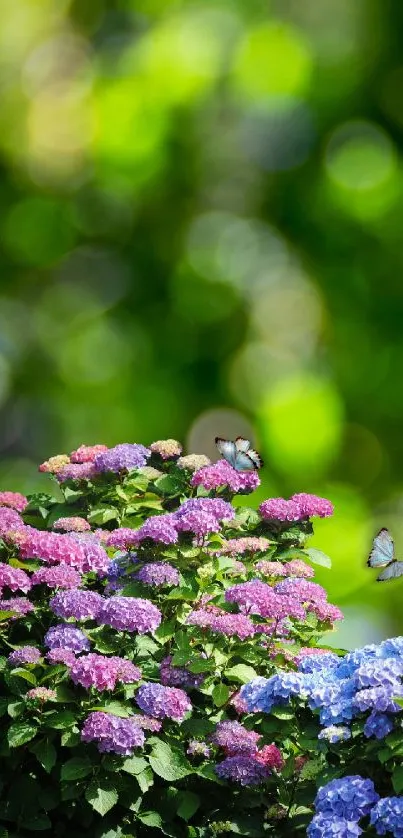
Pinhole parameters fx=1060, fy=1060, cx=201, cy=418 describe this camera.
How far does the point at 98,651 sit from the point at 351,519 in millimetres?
897

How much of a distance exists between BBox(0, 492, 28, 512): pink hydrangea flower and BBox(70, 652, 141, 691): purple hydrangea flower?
0.77 meters

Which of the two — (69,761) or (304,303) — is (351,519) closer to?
(304,303)

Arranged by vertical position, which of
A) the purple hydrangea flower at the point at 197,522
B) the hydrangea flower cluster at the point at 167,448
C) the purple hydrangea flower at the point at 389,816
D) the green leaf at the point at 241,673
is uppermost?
the hydrangea flower cluster at the point at 167,448

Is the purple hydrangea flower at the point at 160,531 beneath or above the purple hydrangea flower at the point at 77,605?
above

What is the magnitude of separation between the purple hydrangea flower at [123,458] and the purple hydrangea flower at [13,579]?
0.50 m

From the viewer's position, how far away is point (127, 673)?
2.54 meters

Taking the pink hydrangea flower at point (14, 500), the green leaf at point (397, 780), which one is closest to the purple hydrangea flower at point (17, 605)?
the pink hydrangea flower at point (14, 500)

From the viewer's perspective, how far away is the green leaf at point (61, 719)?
8.31 ft

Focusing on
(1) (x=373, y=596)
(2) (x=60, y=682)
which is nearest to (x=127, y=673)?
(2) (x=60, y=682)

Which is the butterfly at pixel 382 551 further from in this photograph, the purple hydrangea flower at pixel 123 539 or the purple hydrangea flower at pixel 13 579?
the purple hydrangea flower at pixel 13 579

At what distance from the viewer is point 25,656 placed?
262cm

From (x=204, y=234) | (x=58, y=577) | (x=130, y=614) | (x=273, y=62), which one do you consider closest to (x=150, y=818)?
(x=130, y=614)

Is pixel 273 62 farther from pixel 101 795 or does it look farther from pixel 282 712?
pixel 101 795

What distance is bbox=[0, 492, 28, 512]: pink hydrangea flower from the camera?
3.21 meters
